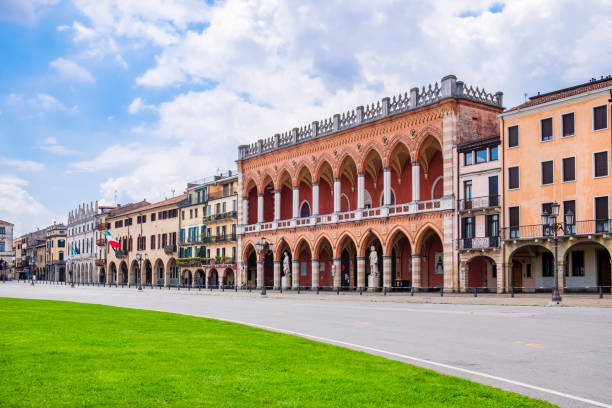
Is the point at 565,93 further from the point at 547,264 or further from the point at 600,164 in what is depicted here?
the point at 547,264

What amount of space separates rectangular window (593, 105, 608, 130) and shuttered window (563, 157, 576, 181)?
2178mm

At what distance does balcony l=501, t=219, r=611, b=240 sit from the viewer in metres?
36.1

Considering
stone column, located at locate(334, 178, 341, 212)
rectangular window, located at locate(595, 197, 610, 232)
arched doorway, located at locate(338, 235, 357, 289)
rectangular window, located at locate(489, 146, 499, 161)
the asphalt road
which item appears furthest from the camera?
arched doorway, located at locate(338, 235, 357, 289)

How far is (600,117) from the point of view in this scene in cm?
3653

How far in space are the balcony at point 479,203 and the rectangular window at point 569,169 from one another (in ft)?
14.9

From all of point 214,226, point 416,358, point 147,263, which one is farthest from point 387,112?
point 147,263

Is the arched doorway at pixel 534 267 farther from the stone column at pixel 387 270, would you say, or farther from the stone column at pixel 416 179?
the stone column at pixel 387 270

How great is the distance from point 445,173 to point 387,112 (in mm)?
7441

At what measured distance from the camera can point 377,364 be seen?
10.0m

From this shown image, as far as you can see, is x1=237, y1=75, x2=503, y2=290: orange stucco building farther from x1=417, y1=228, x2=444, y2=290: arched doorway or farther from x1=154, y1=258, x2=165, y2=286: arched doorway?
x1=154, y1=258, x2=165, y2=286: arched doorway

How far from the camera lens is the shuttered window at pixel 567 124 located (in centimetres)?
3794

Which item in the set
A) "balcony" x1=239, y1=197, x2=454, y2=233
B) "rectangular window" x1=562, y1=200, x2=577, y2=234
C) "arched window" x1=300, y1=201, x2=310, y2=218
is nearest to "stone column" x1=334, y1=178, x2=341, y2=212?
"balcony" x1=239, y1=197, x2=454, y2=233

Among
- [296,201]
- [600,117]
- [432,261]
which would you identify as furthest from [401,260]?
[600,117]

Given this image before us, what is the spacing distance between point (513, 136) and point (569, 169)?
14.4ft
